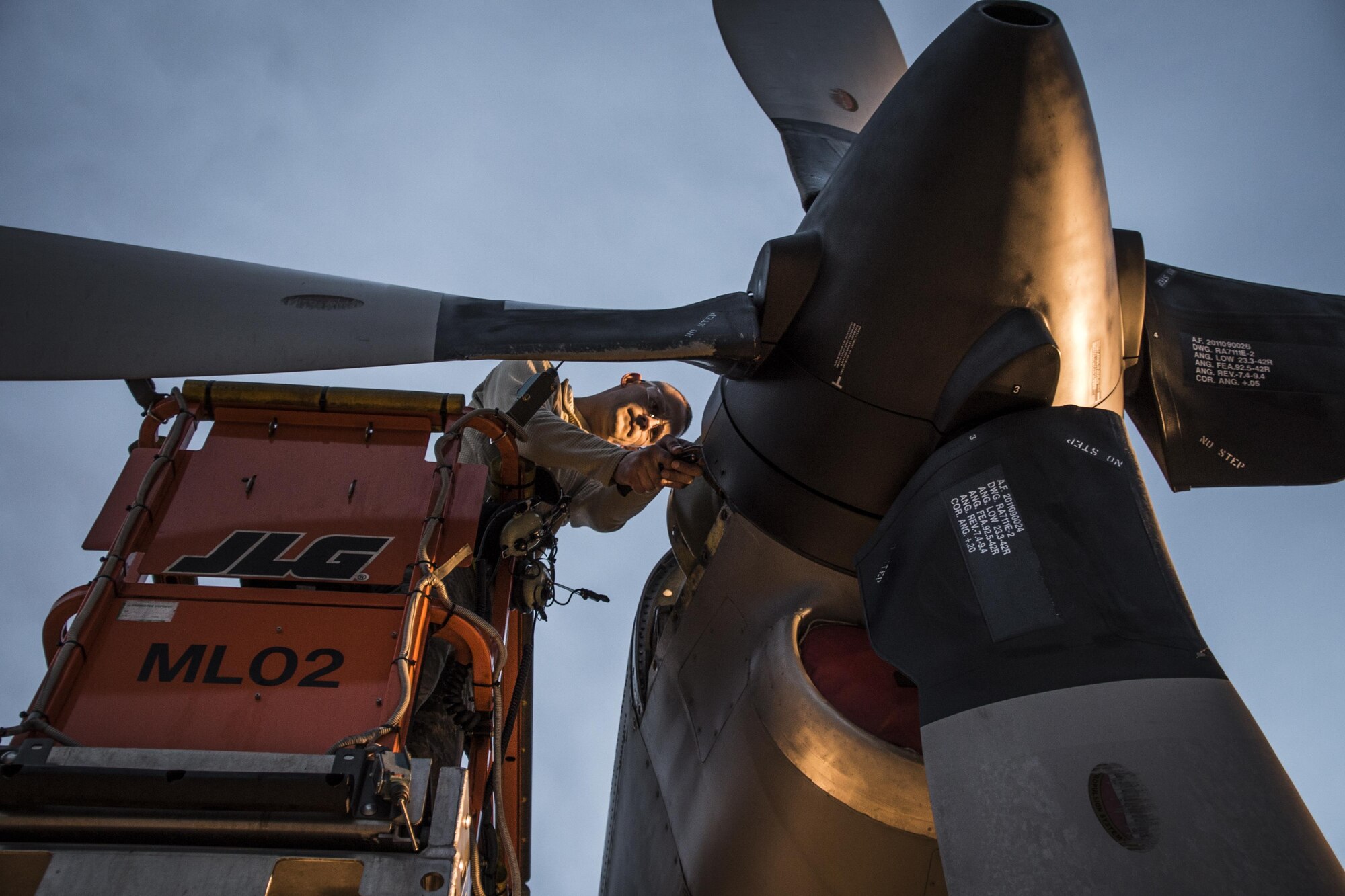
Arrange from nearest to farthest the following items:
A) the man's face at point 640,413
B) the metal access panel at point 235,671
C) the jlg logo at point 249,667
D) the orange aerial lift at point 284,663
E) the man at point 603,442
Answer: the orange aerial lift at point 284,663
the metal access panel at point 235,671
the jlg logo at point 249,667
the man at point 603,442
the man's face at point 640,413

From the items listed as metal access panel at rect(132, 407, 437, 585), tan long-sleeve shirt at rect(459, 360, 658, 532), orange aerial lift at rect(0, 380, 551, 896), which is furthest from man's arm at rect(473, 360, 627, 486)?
metal access panel at rect(132, 407, 437, 585)

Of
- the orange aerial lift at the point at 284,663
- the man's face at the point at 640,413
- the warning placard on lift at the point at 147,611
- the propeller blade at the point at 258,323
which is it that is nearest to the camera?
the orange aerial lift at the point at 284,663

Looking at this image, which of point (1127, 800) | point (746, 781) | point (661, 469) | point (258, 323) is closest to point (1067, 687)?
point (1127, 800)

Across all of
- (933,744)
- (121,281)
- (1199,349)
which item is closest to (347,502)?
(121,281)

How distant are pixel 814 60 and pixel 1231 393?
2433mm

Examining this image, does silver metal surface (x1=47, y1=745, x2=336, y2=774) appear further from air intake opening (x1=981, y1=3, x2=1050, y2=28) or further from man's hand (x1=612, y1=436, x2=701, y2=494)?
air intake opening (x1=981, y1=3, x2=1050, y2=28)

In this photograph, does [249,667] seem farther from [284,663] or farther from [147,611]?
[147,611]

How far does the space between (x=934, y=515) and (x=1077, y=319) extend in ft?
2.56

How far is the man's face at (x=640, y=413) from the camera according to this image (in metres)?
6.59

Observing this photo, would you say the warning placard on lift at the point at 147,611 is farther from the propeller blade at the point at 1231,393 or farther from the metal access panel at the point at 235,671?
the propeller blade at the point at 1231,393

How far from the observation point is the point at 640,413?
21.8 ft

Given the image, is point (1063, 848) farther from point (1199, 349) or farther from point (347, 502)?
point (347, 502)

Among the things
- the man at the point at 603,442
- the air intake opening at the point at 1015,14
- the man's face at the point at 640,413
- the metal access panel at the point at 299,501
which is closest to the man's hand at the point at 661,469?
the man at the point at 603,442

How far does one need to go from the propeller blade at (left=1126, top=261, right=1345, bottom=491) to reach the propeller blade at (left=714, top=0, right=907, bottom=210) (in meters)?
1.67
